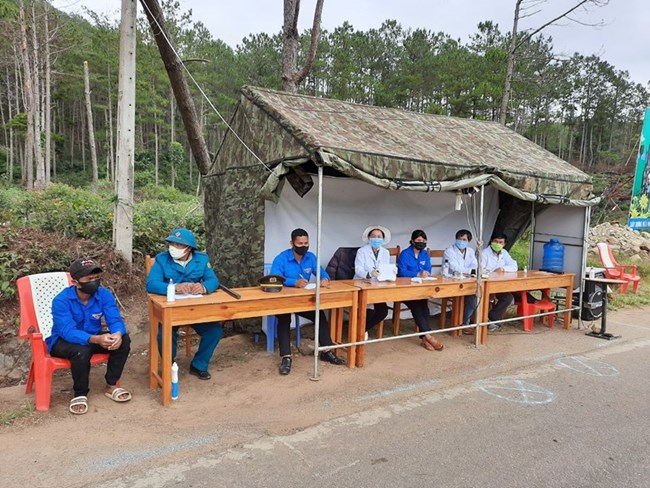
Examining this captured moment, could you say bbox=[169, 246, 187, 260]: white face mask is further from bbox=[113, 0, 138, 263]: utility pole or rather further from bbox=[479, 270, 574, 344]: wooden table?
bbox=[479, 270, 574, 344]: wooden table

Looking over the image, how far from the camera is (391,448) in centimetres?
314

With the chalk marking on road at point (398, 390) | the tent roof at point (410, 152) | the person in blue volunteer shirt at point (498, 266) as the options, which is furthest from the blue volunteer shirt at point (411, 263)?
the chalk marking on road at point (398, 390)

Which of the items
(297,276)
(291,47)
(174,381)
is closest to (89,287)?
(174,381)

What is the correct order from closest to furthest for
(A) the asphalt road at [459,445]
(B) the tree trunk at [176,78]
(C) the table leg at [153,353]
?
(A) the asphalt road at [459,445] < (C) the table leg at [153,353] < (B) the tree trunk at [176,78]

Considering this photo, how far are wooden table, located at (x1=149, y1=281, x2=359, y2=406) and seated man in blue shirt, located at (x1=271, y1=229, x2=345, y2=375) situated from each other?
17 cm

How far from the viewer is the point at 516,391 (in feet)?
14.0

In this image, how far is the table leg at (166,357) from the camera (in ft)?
12.0

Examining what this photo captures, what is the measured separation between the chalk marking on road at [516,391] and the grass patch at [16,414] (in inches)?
149

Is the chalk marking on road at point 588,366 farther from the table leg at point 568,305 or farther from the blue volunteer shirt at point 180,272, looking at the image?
the blue volunteer shirt at point 180,272

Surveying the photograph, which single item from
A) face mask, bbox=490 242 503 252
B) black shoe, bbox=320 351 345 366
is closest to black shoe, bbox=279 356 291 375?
black shoe, bbox=320 351 345 366

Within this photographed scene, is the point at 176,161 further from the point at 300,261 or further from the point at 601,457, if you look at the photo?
the point at 601,457

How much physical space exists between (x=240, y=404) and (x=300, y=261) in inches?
66.8

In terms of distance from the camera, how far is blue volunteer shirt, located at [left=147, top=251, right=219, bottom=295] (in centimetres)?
409

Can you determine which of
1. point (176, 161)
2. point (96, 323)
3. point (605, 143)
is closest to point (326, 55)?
point (176, 161)
